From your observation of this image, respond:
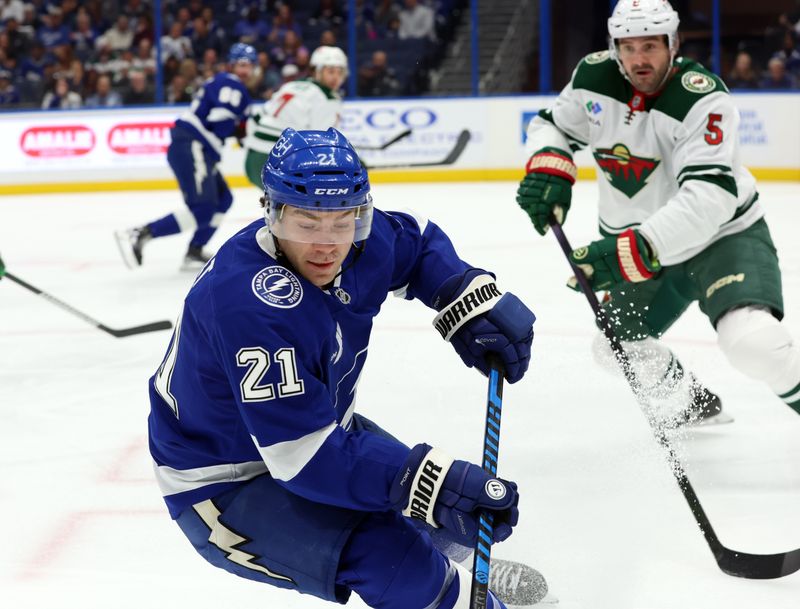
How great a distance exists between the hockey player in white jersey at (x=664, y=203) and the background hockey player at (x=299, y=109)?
8.96 ft

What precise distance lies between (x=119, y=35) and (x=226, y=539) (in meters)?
8.71

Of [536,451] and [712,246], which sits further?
[536,451]

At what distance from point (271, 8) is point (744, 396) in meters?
7.61

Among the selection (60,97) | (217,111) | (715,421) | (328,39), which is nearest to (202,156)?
(217,111)

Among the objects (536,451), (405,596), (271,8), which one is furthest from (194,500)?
(271,8)

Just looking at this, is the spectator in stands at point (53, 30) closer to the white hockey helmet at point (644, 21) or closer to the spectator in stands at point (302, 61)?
the spectator in stands at point (302, 61)

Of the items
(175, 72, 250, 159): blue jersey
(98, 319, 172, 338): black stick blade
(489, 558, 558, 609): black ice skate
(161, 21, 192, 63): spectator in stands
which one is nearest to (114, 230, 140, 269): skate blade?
(175, 72, 250, 159): blue jersey

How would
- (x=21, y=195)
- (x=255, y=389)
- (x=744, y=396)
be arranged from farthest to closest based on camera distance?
(x=21, y=195) < (x=744, y=396) < (x=255, y=389)

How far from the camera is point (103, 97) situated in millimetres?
8844

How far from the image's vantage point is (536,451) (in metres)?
2.78

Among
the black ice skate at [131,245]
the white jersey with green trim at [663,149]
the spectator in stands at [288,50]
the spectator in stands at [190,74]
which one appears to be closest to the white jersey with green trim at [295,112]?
the black ice skate at [131,245]

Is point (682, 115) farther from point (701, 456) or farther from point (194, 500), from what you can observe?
point (194, 500)

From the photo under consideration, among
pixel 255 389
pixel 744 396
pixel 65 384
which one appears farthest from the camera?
pixel 65 384

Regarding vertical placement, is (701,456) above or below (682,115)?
below
